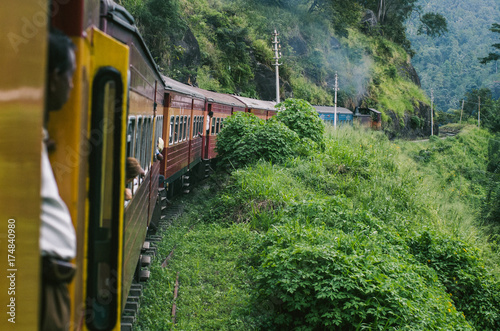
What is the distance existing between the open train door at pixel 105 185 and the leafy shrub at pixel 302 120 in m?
13.2

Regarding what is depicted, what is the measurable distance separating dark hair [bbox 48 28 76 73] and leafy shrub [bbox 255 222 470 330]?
4714 mm

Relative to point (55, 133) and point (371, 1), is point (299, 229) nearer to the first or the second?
point (55, 133)

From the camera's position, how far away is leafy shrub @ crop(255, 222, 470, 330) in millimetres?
5664

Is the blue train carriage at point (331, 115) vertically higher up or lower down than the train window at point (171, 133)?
higher up

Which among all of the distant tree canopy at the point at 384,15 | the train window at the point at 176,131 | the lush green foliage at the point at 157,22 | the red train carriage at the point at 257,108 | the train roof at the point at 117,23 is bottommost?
the train window at the point at 176,131

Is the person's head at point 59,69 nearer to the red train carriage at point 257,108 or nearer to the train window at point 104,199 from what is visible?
the train window at point 104,199

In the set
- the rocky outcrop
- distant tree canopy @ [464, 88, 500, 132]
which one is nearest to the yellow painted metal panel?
the rocky outcrop

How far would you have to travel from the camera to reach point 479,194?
966 inches

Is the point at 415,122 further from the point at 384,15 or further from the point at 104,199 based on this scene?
the point at 104,199

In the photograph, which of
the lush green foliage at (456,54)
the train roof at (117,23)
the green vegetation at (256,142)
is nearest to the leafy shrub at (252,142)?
the green vegetation at (256,142)

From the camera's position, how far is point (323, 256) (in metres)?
6.18

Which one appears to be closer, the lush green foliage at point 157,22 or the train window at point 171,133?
the train window at point 171,133
